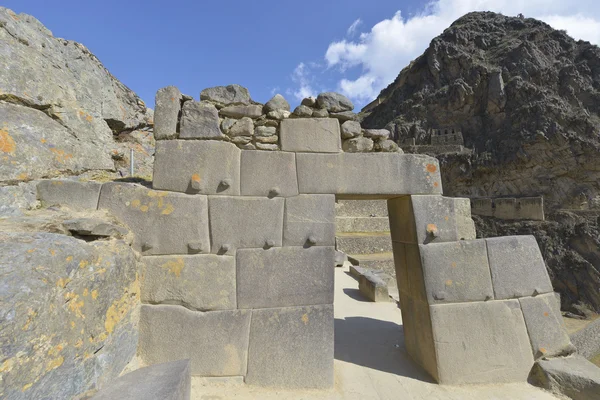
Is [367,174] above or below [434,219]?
above

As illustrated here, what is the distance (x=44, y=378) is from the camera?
1.53m

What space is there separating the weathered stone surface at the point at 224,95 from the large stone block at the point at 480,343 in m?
3.05

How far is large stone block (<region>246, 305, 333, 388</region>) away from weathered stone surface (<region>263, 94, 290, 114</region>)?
2.11 metres

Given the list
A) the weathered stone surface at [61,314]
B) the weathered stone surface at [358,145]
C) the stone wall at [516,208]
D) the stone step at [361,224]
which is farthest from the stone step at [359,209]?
the weathered stone surface at [61,314]

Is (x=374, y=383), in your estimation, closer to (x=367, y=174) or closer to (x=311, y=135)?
(x=367, y=174)

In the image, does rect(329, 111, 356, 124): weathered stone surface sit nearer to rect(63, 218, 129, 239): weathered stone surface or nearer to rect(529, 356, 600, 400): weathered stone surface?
rect(63, 218, 129, 239): weathered stone surface

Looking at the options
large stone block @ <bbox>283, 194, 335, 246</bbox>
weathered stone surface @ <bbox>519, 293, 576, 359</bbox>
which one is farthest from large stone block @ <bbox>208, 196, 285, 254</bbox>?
weathered stone surface @ <bbox>519, 293, 576, 359</bbox>

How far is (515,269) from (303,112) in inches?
115

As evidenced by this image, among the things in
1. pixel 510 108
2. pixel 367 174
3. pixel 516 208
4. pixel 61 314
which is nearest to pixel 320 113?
pixel 367 174

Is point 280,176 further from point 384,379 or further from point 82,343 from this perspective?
point 384,379

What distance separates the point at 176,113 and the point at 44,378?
232 cm

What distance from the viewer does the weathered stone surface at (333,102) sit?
3.28 metres

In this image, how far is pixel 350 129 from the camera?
3.27m

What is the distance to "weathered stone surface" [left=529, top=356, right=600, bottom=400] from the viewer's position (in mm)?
2736
